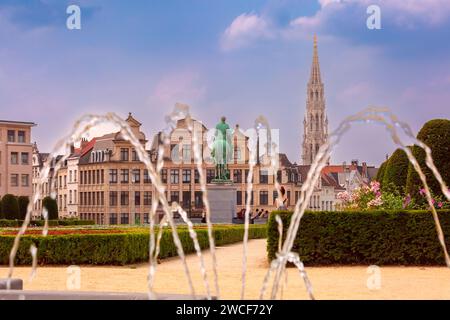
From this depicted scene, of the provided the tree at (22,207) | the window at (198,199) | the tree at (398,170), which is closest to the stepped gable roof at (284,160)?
the window at (198,199)

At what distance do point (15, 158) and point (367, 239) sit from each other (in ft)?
268

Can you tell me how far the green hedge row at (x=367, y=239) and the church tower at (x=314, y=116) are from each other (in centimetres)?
14871

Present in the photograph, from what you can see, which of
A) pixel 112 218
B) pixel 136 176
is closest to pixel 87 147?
pixel 136 176

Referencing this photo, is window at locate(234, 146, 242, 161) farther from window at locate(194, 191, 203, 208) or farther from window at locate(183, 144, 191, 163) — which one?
window at locate(194, 191, 203, 208)

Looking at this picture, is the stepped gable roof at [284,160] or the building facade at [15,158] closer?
the building facade at [15,158]

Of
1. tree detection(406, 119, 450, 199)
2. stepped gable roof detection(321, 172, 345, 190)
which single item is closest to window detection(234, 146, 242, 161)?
stepped gable roof detection(321, 172, 345, 190)

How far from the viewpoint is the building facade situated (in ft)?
320

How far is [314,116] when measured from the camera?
565 feet

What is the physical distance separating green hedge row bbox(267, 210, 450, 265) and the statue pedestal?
86.8 ft

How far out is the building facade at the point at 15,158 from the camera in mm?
97625

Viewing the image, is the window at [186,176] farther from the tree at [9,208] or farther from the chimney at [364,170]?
the chimney at [364,170]

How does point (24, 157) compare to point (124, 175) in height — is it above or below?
above

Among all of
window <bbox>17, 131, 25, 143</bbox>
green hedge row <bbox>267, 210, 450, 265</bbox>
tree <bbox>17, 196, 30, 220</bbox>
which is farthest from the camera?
window <bbox>17, 131, 25, 143</bbox>

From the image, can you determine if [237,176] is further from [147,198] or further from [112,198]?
[112,198]
